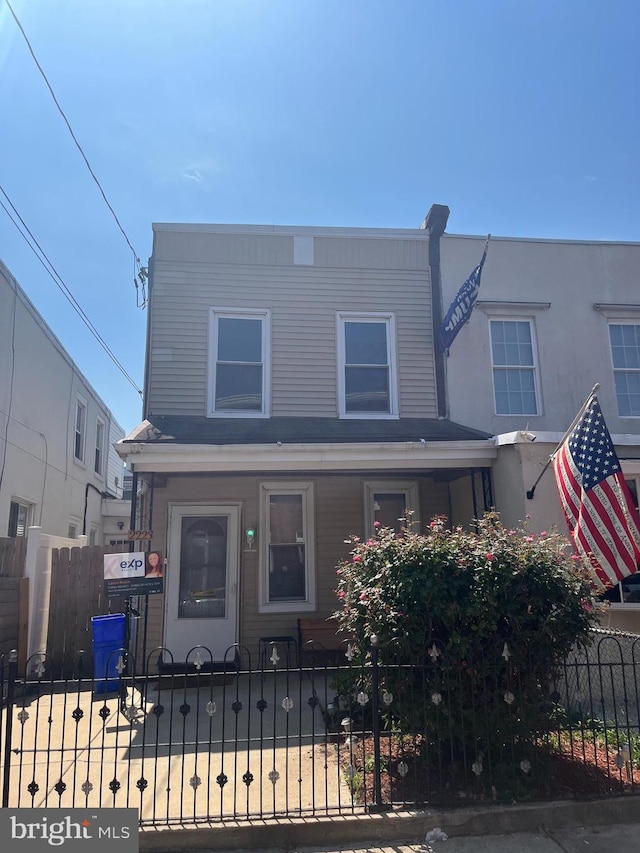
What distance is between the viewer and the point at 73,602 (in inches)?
345

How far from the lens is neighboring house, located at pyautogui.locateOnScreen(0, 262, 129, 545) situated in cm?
1136

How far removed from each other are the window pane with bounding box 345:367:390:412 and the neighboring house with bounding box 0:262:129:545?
17.3ft

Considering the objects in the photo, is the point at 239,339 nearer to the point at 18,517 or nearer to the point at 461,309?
the point at 461,309

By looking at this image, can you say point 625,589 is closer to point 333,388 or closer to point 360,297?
point 333,388

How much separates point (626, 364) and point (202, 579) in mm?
7804

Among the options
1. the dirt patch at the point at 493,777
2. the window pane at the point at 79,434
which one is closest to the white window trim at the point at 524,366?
the dirt patch at the point at 493,777

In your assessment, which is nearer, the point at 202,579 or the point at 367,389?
the point at 202,579

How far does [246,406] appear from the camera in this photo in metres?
9.59

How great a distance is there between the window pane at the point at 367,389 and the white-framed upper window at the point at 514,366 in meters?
1.83

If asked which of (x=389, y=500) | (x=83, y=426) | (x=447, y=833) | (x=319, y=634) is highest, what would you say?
(x=83, y=426)

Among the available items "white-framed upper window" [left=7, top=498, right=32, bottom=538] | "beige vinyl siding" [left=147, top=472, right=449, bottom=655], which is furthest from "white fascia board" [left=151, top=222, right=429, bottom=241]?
"white-framed upper window" [left=7, top=498, right=32, bottom=538]

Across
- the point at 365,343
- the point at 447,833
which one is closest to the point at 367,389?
the point at 365,343

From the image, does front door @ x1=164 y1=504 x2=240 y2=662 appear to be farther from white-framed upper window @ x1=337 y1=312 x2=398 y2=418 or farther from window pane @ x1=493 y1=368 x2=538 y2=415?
window pane @ x1=493 y1=368 x2=538 y2=415

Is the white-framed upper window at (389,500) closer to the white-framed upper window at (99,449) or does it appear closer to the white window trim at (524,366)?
the white window trim at (524,366)
